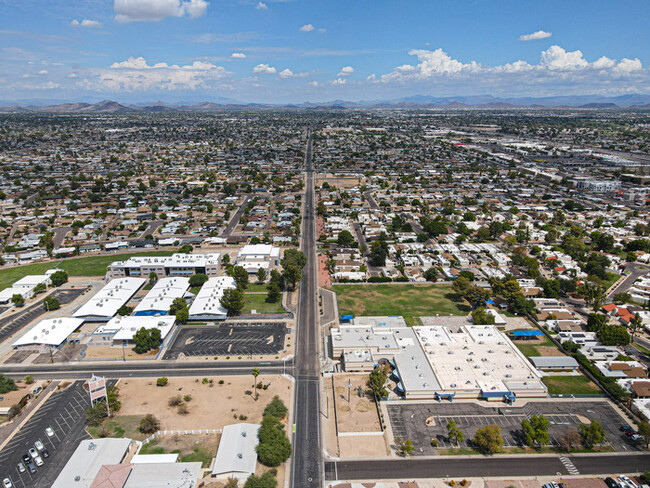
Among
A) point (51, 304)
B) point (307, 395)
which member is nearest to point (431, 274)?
point (307, 395)

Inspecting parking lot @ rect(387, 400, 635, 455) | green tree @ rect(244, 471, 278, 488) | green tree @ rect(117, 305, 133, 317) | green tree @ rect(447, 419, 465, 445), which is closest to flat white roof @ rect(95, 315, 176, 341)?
green tree @ rect(117, 305, 133, 317)

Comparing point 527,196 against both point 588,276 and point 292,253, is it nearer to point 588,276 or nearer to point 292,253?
point 588,276

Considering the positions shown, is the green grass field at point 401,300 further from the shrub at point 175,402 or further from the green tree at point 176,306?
the shrub at point 175,402

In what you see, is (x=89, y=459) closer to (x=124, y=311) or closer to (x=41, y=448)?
(x=41, y=448)

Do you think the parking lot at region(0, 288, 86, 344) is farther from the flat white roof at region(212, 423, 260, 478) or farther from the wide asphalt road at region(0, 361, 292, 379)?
the flat white roof at region(212, 423, 260, 478)

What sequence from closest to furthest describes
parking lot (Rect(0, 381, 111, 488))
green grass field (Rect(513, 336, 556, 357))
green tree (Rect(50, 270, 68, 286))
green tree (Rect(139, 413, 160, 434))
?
1. parking lot (Rect(0, 381, 111, 488))
2. green tree (Rect(139, 413, 160, 434))
3. green grass field (Rect(513, 336, 556, 357))
4. green tree (Rect(50, 270, 68, 286))

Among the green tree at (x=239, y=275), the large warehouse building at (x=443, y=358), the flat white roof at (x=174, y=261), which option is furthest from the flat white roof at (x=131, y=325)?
the large warehouse building at (x=443, y=358)
